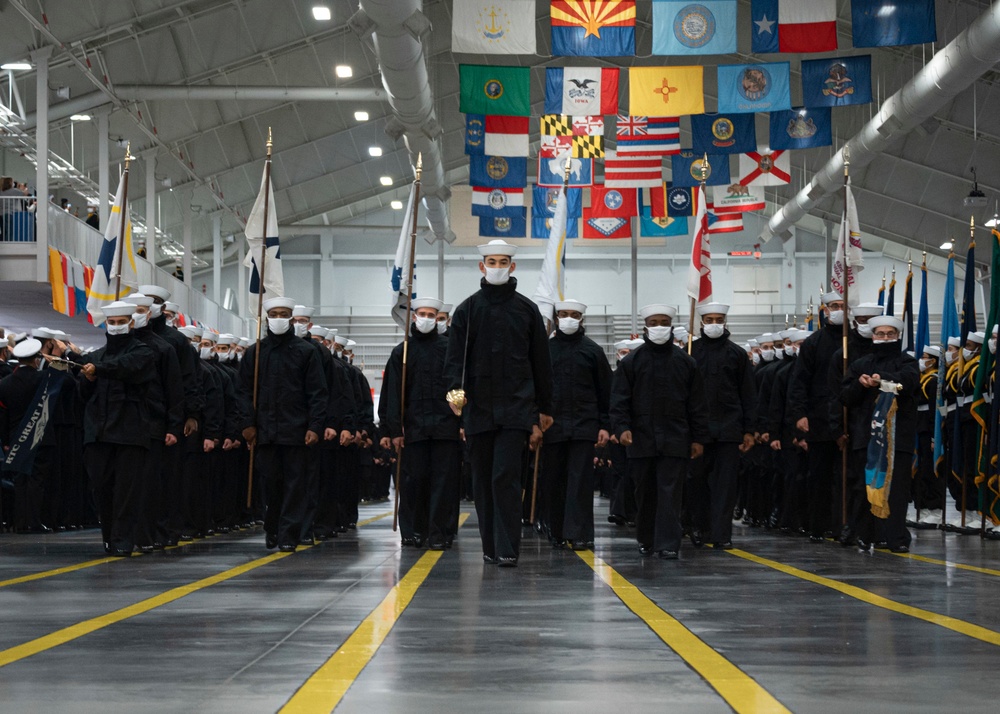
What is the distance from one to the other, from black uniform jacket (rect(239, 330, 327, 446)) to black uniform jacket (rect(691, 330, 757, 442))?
2987 millimetres

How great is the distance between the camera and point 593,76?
2183 cm

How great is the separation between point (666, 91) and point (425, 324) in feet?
37.7

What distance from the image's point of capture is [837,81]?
2036cm

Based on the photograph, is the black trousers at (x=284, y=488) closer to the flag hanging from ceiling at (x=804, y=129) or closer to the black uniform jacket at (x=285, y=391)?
the black uniform jacket at (x=285, y=391)

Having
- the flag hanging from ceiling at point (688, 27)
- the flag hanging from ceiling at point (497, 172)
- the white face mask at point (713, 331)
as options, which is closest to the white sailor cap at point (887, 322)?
the white face mask at point (713, 331)

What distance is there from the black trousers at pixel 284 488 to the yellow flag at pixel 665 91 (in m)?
12.2

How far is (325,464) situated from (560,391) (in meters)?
2.57

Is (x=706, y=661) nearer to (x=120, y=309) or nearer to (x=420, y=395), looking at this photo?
(x=420, y=395)

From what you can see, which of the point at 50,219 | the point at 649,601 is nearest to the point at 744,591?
the point at 649,601

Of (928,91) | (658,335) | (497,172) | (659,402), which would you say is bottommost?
(659,402)

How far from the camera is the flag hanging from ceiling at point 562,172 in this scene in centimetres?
2508

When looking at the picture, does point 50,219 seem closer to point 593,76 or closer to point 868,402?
point 593,76

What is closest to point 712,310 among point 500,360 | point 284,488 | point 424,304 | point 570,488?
point 570,488

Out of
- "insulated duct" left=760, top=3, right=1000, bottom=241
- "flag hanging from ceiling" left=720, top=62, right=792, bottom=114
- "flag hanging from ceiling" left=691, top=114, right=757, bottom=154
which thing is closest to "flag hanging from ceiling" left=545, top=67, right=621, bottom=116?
"flag hanging from ceiling" left=720, top=62, right=792, bottom=114
